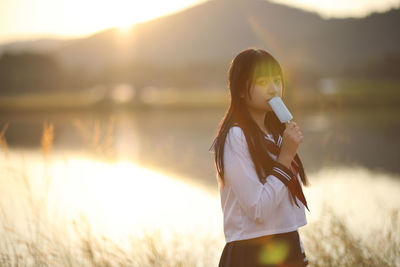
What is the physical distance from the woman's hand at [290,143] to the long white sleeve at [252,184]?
2 centimetres

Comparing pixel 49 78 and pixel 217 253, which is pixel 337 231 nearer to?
pixel 217 253

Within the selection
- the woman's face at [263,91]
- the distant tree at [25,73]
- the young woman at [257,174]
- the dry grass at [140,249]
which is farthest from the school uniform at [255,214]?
the distant tree at [25,73]

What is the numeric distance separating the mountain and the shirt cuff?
3413 inches

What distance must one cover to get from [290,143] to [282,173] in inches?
4.0

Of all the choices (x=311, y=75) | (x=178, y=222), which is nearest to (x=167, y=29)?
(x=311, y=75)

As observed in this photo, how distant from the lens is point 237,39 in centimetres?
12725

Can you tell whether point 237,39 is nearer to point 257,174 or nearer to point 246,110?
point 246,110

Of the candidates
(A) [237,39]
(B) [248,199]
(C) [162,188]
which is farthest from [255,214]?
(A) [237,39]

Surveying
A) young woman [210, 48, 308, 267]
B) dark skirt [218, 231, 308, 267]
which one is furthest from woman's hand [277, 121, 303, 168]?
dark skirt [218, 231, 308, 267]

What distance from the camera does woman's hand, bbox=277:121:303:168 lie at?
4.32 feet

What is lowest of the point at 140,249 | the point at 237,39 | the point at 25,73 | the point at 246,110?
the point at 140,249

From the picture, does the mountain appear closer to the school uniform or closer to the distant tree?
the distant tree

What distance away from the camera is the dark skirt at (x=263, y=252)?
1417mm

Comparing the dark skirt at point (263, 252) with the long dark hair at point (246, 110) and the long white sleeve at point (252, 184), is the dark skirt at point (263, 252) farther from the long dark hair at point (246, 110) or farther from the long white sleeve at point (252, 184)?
the long dark hair at point (246, 110)
